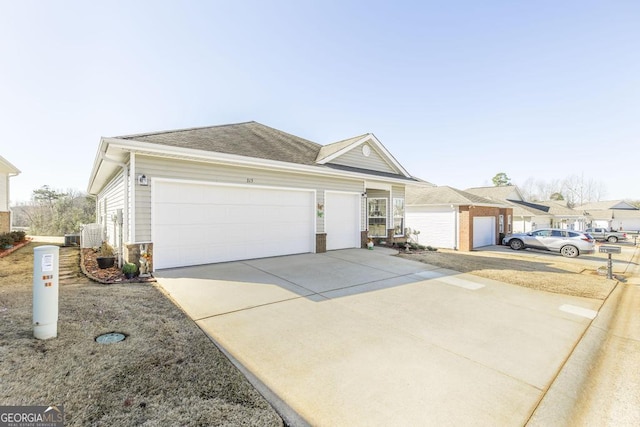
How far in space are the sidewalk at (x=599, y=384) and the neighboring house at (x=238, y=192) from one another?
7596 mm

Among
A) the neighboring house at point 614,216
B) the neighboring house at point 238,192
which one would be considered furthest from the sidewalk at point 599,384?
the neighboring house at point 614,216

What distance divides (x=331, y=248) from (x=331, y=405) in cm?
862

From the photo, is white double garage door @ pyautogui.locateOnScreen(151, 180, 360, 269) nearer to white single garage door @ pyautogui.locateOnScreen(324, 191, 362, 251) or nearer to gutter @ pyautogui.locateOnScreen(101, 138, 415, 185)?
white single garage door @ pyautogui.locateOnScreen(324, 191, 362, 251)

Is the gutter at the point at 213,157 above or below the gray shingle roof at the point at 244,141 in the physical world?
below

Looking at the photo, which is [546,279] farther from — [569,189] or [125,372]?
[569,189]

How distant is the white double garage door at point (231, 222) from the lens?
23.6 ft

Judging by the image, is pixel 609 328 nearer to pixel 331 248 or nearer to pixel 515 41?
pixel 331 248

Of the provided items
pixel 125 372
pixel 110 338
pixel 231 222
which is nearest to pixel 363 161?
pixel 231 222

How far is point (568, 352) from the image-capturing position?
365cm

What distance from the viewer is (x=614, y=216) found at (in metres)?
44.2

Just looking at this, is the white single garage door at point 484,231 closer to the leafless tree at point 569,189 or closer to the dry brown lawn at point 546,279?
Answer: the dry brown lawn at point 546,279

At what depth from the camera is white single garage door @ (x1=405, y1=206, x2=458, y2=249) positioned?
1753cm

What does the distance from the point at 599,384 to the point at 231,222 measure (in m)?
8.17

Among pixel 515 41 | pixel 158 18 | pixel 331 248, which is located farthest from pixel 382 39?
pixel 331 248
